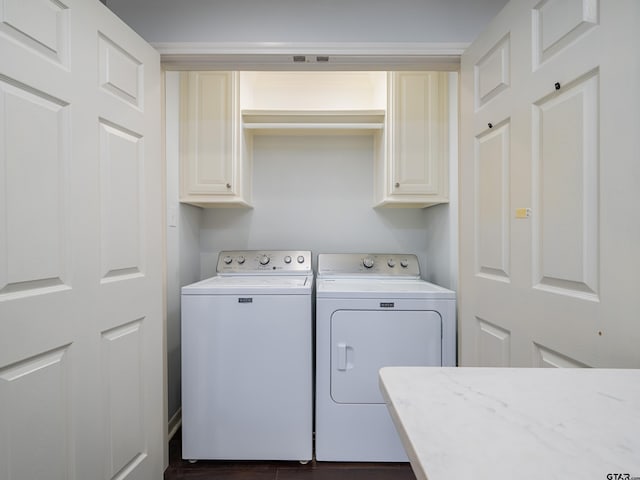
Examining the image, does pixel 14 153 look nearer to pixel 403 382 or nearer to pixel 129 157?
pixel 129 157

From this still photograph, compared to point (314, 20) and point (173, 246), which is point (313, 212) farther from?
point (314, 20)

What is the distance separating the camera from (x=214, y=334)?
5.50 feet

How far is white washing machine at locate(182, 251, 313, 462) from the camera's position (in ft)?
5.49

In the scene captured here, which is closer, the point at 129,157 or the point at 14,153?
the point at 14,153

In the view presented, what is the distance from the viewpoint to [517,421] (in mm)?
443

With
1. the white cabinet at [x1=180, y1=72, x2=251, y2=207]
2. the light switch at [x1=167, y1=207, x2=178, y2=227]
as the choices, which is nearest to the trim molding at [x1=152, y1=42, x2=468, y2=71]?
the white cabinet at [x1=180, y1=72, x2=251, y2=207]

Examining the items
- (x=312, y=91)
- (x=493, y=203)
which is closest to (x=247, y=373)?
(x=493, y=203)

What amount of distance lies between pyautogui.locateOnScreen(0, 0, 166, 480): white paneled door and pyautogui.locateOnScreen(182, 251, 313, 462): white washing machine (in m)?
0.27

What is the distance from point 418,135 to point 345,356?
1.46 metres

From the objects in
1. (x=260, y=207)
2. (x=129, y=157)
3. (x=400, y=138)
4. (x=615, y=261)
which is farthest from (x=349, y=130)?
(x=615, y=261)

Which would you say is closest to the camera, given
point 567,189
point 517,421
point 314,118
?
point 517,421

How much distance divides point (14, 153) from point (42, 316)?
1.56 feet

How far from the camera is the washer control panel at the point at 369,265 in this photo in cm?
226

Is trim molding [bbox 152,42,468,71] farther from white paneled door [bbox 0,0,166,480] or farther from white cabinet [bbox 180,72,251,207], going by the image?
white cabinet [bbox 180,72,251,207]
